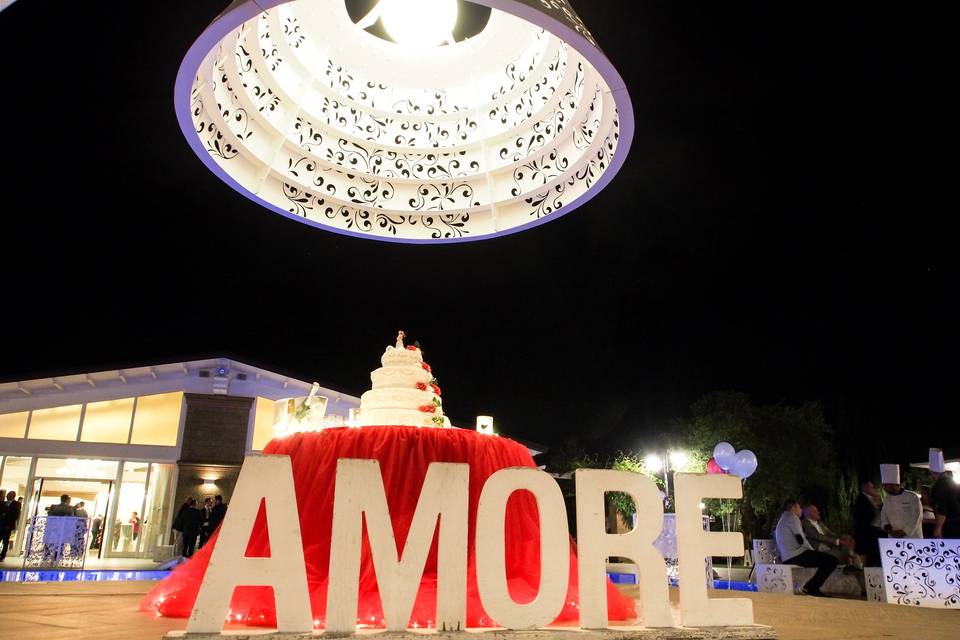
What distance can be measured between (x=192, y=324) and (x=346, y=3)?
41.6 ft

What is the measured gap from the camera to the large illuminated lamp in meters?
4.05

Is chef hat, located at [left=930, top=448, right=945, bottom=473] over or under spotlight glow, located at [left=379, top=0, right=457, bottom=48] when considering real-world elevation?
under

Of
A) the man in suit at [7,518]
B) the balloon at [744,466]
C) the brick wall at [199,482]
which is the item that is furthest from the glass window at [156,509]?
the balloon at [744,466]

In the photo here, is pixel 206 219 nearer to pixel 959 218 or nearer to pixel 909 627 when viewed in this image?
pixel 909 627

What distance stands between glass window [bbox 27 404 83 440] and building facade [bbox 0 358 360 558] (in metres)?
0.02

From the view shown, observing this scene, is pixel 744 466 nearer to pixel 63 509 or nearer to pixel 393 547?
pixel 393 547

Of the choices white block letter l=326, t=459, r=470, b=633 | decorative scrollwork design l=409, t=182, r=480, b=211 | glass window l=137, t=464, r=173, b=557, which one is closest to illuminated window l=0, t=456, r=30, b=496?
glass window l=137, t=464, r=173, b=557

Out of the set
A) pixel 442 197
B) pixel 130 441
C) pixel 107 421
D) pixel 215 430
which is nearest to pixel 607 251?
pixel 442 197

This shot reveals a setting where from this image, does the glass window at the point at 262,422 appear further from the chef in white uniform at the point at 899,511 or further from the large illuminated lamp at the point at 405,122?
the chef in white uniform at the point at 899,511

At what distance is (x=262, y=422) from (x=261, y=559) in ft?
49.6

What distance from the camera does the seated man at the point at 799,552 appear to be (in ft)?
24.1

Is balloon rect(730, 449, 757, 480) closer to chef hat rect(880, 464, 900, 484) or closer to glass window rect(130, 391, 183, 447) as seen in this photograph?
chef hat rect(880, 464, 900, 484)

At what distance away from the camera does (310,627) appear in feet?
8.79

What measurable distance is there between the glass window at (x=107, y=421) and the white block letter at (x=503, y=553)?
1544cm
